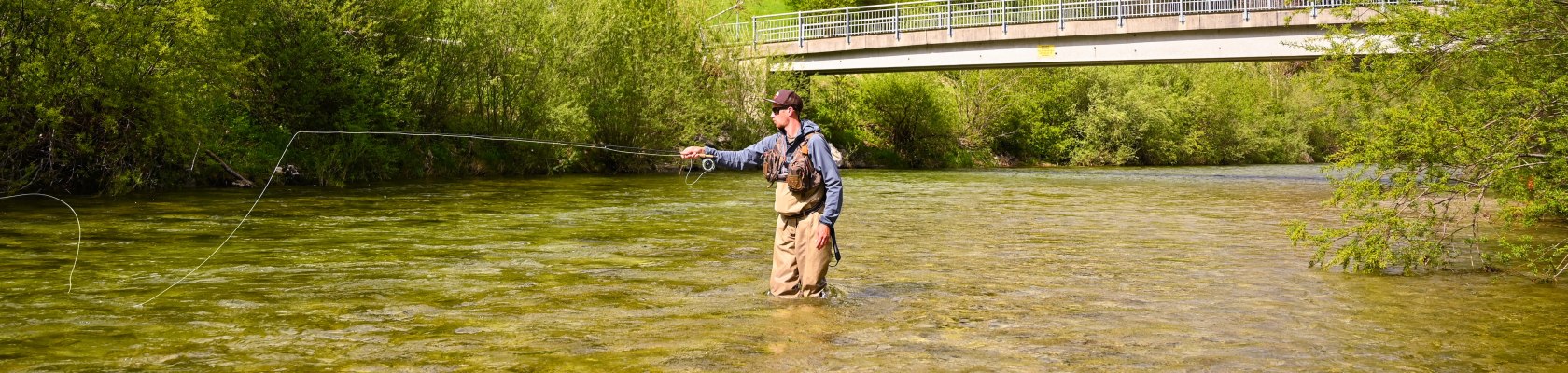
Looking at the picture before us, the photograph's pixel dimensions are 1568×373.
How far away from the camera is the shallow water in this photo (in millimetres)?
7770

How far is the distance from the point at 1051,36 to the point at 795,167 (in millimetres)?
34963

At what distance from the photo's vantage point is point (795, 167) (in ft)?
31.0

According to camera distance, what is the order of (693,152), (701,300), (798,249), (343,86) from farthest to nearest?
(343,86)
(701,300)
(693,152)
(798,249)

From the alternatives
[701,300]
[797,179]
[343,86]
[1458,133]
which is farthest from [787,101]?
[343,86]

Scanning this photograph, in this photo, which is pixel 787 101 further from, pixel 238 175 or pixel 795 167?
pixel 238 175

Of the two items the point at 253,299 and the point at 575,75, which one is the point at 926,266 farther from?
the point at 575,75

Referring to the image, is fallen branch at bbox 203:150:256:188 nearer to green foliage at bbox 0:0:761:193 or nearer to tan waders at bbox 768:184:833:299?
green foliage at bbox 0:0:761:193

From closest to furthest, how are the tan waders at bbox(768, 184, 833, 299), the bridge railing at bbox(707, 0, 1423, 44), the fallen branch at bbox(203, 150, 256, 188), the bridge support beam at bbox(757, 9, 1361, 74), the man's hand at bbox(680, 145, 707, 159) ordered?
1. the tan waders at bbox(768, 184, 833, 299)
2. the man's hand at bbox(680, 145, 707, 159)
3. the fallen branch at bbox(203, 150, 256, 188)
4. the bridge support beam at bbox(757, 9, 1361, 74)
5. the bridge railing at bbox(707, 0, 1423, 44)

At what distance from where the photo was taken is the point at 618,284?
11.4m

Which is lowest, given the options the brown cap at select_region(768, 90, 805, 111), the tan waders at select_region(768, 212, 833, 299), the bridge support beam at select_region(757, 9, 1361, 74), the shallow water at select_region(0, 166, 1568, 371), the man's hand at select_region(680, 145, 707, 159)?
the shallow water at select_region(0, 166, 1568, 371)

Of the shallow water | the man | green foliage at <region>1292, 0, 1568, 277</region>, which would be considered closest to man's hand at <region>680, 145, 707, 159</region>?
the man

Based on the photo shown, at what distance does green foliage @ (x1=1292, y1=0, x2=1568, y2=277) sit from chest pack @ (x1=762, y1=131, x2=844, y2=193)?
A: 16.4ft

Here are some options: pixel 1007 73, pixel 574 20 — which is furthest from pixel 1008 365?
pixel 1007 73

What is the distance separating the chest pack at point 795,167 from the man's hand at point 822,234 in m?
0.28
